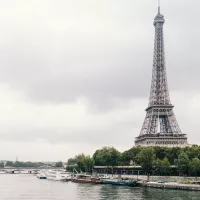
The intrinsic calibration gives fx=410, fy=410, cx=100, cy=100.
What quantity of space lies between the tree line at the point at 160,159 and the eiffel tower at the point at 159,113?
9524 millimetres

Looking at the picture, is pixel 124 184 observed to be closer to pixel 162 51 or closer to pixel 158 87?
pixel 158 87

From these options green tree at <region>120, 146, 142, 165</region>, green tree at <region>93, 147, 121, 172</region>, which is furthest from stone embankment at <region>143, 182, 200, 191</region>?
green tree at <region>93, 147, 121, 172</region>

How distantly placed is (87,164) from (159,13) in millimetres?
53771

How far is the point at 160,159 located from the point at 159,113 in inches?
838

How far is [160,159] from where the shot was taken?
103 meters

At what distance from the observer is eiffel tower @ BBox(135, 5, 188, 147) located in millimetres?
118562

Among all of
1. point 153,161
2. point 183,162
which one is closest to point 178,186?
point 183,162

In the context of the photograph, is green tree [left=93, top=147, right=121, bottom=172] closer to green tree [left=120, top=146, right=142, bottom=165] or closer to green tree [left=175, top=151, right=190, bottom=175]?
green tree [left=120, top=146, right=142, bottom=165]

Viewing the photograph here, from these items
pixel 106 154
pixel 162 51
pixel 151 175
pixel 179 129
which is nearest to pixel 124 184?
pixel 151 175

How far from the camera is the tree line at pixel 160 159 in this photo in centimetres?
8988

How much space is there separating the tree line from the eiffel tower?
9524 millimetres

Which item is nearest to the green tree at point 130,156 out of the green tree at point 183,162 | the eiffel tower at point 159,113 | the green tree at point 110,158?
the green tree at point 110,158

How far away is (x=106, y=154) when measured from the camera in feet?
387

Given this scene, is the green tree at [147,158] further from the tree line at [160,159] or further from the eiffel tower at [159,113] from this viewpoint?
the eiffel tower at [159,113]
